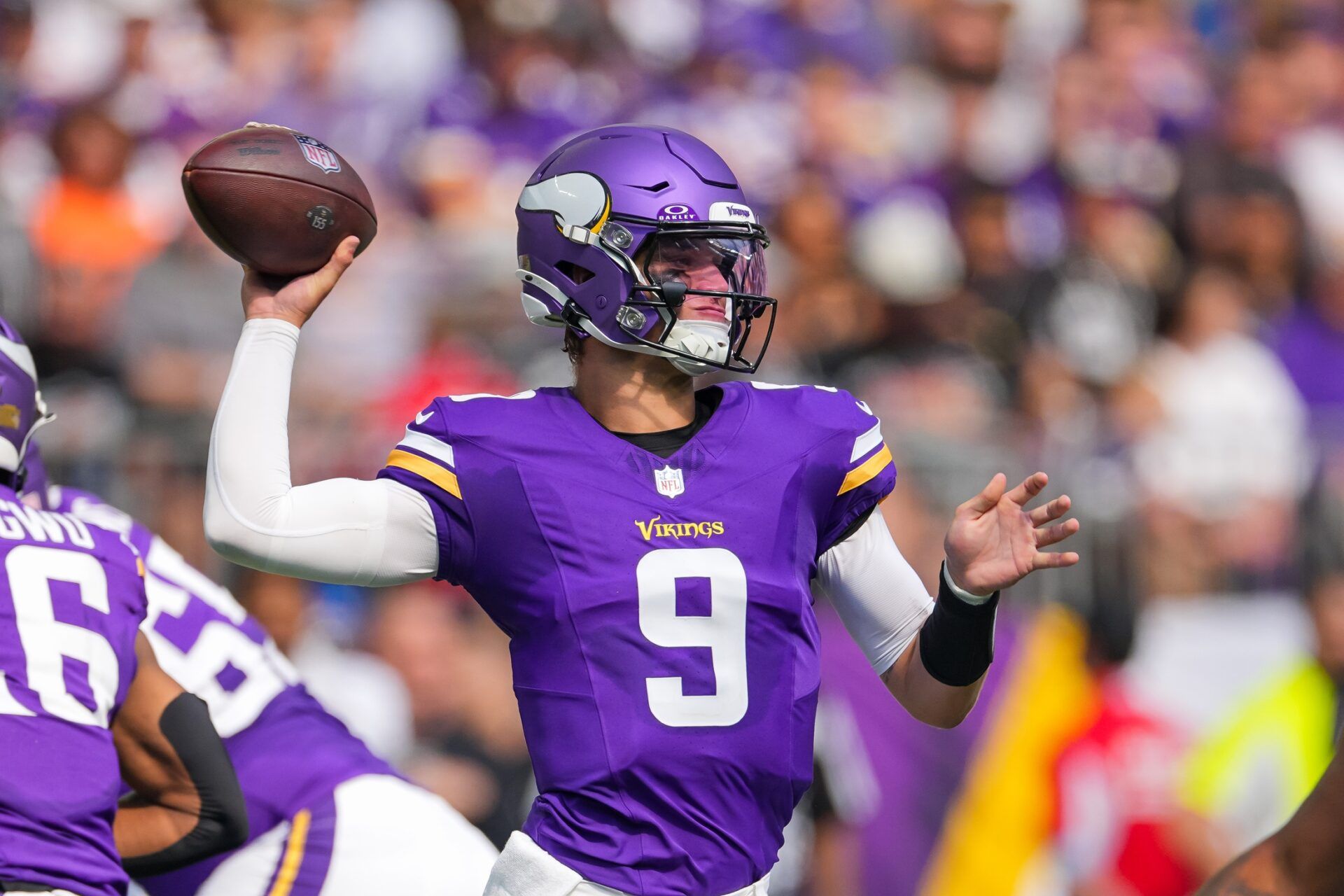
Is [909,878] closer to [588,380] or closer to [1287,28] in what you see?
[588,380]

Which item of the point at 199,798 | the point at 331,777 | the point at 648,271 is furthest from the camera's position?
the point at 331,777

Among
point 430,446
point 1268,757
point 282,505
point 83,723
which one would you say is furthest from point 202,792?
point 1268,757

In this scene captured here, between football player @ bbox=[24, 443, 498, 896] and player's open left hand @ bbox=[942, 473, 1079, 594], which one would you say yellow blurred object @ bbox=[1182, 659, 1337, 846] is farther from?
player's open left hand @ bbox=[942, 473, 1079, 594]

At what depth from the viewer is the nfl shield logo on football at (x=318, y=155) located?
343cm

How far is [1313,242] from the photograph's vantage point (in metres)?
9.54

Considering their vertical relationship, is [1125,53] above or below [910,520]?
above

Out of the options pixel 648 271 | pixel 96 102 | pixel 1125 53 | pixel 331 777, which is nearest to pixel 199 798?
pixel 331 777

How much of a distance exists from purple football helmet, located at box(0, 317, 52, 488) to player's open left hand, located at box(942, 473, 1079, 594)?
1.96 metres

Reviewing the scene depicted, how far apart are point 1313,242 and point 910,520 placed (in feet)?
12.7

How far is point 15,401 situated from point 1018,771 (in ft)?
14.8

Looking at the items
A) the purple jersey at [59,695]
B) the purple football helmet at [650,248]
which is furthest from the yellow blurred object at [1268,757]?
the purple jersey at [59,695]

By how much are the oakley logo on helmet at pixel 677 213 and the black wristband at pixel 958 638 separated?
84 centimetres

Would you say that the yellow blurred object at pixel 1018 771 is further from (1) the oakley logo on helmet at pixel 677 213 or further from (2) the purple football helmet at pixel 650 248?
(1) the oakley logo on helmet at pixel 677 213

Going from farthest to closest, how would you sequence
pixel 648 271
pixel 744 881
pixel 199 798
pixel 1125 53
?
pixel 1125 53
pixel 199 798
pixel 648 271
pixel 744 881
